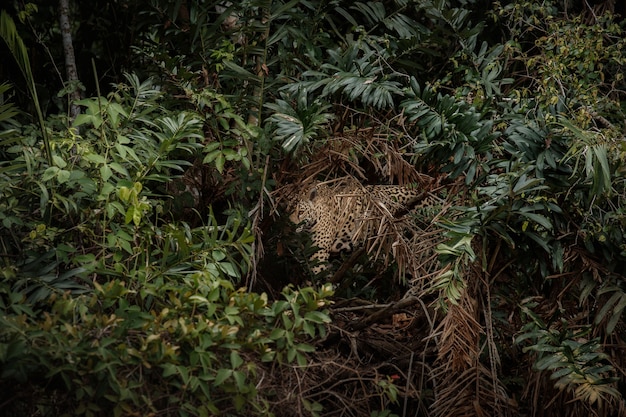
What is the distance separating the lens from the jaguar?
12.7ft

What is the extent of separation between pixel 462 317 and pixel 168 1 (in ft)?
7.82

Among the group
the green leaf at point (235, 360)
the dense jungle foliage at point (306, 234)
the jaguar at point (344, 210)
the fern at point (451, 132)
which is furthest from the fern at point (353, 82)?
the green leaf at point (235, 360)

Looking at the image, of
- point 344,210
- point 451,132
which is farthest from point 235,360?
point 451,132

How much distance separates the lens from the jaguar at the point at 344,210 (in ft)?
12.7

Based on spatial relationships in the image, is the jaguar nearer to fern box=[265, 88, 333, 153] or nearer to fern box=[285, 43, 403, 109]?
fern box=[265, 88, 333, 153]

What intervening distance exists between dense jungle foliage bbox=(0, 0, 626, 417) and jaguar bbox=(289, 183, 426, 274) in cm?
7

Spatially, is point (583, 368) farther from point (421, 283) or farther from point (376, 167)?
point (376, 167)

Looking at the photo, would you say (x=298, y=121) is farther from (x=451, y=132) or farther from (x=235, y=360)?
(x=235, y=360)

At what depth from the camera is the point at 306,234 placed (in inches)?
166

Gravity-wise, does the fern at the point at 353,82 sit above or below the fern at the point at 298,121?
above

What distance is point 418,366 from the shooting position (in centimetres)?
393

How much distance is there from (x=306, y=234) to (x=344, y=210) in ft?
1.22

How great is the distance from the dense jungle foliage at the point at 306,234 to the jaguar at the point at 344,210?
7 centimetres

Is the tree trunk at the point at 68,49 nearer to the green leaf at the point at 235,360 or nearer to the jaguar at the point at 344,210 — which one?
the jaguar at the point at 344,210
